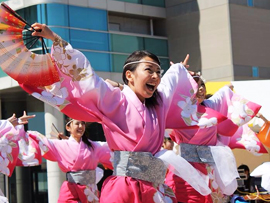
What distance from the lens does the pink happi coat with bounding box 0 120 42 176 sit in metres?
6.90

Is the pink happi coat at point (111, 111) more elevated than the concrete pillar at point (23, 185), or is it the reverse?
the pink happi coat at point (111, 111)

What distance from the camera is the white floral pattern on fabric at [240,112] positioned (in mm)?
6297

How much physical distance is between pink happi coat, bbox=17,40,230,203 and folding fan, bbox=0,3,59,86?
0.24 feet

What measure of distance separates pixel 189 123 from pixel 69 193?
2787mm

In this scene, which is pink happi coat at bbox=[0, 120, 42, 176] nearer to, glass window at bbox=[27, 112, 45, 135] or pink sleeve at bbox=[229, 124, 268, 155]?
pink sleeve at bbox=[229, 124, 268, 155]

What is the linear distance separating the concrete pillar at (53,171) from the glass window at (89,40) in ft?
5.15

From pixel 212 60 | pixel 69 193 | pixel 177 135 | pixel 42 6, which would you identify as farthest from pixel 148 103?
pixel 212 60

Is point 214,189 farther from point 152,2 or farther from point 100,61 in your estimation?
point 152,2

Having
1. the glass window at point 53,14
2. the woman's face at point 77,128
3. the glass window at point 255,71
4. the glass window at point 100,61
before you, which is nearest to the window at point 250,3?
the glass window at point 255,71

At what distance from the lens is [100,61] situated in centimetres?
1570

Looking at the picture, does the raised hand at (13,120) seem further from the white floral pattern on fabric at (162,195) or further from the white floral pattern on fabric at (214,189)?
the white floral pattern on fabric at (162,195)

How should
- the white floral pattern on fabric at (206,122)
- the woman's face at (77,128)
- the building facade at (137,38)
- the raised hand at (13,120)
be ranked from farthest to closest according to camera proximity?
the building facade at (137,38)
the woman's face at (77,128)
the raised hand at (13,120)
the white floral pattern on fabric at (206,122)

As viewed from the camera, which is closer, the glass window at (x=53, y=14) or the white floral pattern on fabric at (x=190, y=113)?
the white floral pattern on fabric at (x=190, y=113)

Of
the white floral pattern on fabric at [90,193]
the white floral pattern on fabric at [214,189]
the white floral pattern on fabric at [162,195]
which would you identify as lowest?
the white floral pattern on fabric at [90,193]
